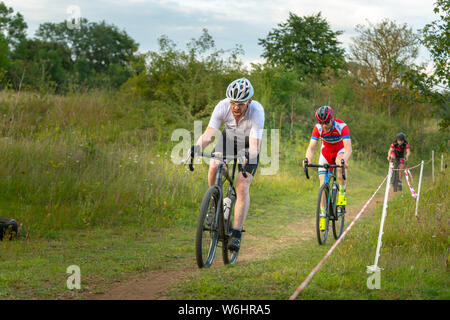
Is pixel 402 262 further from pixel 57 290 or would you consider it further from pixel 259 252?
pixel 57 290

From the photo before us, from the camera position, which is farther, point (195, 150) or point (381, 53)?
point (381, 53)

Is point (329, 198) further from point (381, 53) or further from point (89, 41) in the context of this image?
point (89, 41)

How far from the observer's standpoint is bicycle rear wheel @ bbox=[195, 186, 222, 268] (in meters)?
5.80

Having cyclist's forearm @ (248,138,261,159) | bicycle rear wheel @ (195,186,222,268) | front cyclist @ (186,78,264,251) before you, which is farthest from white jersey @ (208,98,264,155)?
bicycle rear wheel @ (195,186,222,268)

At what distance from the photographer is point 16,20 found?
182ft

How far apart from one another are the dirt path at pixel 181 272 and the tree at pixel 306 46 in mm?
23807

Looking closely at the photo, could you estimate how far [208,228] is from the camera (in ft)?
20.1

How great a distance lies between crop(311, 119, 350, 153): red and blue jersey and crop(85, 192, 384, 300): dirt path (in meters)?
1.78

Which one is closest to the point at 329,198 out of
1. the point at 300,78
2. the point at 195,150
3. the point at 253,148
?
the point at 253,148

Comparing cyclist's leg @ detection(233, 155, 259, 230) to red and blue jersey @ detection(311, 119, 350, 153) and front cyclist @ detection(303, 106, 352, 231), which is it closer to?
front cyclist @ detection(303, 106, 352, 231)

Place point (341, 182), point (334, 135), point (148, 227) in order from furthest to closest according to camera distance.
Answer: point (148, 227) → point (341, 182) → point (334, 135)

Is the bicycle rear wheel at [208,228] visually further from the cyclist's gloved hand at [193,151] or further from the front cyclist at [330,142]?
the front cyclist at [330,142]

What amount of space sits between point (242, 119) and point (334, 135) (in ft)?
9.10

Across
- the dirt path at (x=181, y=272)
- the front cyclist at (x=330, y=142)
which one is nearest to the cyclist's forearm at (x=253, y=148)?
the dirt path at (x=181, y=272)
